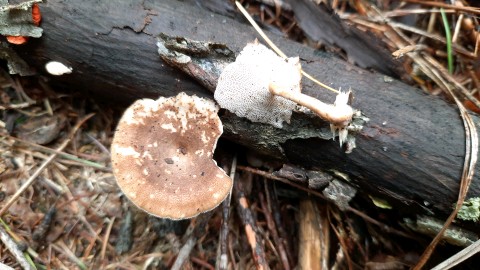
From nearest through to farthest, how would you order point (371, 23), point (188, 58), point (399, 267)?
point (188, 58) < point (399, 267) < point (371, 23)

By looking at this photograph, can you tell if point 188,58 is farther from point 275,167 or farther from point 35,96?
point 35,96

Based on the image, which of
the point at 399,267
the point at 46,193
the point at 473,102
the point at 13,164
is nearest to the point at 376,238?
the point at 399,267

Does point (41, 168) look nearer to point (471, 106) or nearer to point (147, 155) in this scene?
point (147, 155)

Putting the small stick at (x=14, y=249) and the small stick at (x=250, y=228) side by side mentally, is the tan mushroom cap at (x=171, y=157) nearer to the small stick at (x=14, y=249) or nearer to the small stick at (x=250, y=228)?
the small stick at (x=250, y=228)

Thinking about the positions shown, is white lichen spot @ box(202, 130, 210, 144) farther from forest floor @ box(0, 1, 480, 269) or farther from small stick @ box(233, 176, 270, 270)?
small stick @ box(233, 176, 270, 270)

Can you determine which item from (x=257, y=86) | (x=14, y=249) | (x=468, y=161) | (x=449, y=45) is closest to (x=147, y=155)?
(x=257, y=86)

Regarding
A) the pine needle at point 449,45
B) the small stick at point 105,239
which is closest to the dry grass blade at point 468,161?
the pine needle at point 449,45

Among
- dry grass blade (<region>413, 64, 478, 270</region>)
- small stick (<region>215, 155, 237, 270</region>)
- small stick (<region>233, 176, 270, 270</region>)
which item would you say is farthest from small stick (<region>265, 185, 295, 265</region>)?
dry grass blade (<region>413, 64, 478, 270</region>)
